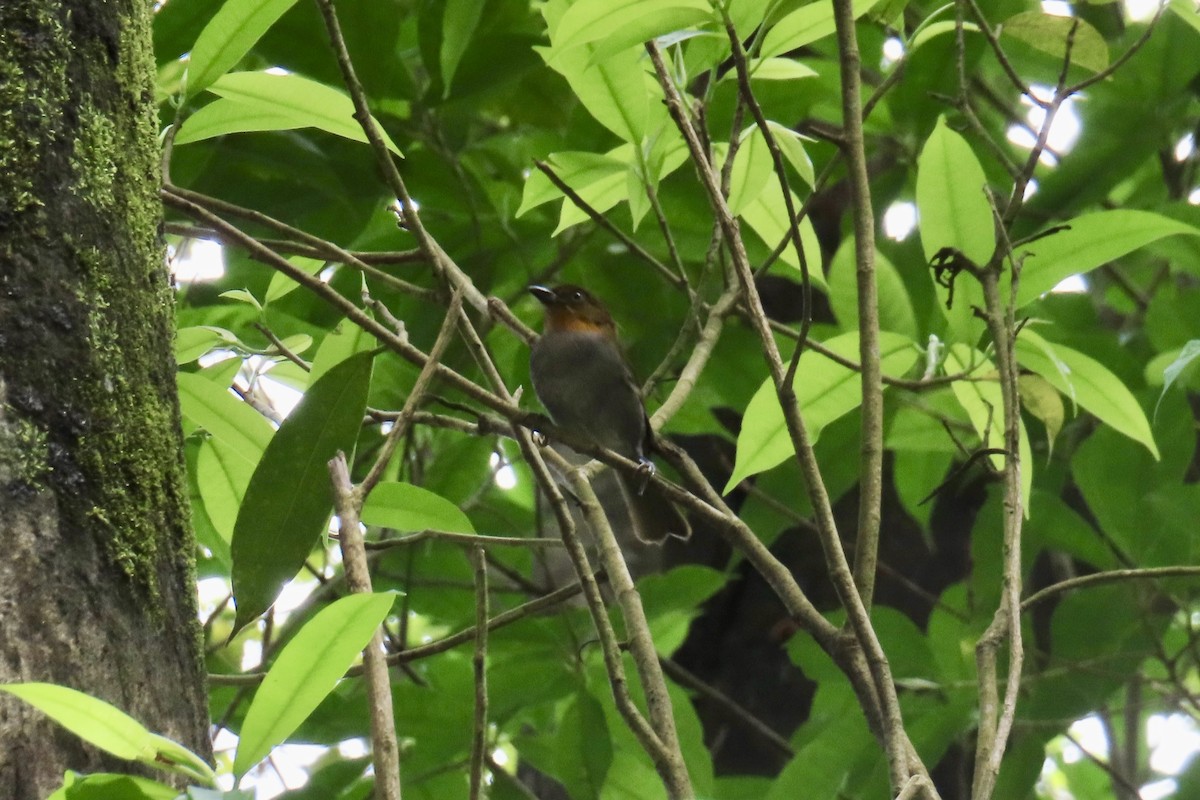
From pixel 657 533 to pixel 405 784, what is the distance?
129 centimetres

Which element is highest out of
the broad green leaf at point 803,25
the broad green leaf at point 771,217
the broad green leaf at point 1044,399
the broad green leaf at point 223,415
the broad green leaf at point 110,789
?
the broad green leaf at point 803,25

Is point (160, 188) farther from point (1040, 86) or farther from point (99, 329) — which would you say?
point (1040, 86)

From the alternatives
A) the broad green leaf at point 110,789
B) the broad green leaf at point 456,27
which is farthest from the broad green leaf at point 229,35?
the broad green leaf at point 110,789

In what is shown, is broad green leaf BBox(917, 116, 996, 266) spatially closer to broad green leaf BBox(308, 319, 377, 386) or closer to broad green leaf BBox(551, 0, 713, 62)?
broad green leaf BBox(551, 0, 713, 62)

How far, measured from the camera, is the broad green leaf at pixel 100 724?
0.99 metres

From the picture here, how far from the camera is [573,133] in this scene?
3133 millimetres

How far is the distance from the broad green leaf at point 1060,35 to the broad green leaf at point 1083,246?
36 cm

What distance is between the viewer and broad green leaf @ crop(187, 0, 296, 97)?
6.26 ft

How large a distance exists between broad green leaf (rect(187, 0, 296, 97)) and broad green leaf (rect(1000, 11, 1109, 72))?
136 centimetres

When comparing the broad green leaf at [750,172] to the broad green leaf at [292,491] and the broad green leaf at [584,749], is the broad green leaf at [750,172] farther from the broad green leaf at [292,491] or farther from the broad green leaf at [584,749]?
the broad green leaf at [584,749]

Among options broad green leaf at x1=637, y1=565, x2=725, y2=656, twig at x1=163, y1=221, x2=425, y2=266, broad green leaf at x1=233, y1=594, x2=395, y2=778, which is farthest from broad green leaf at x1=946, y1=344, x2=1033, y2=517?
broad green leaf at x1=233, y1=594, x2=395, y2=778

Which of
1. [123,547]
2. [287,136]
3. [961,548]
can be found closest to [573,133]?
[287,136]

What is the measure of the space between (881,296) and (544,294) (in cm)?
108

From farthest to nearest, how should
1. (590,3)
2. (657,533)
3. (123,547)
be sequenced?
(657,533) < (590,3) < (123,547)
